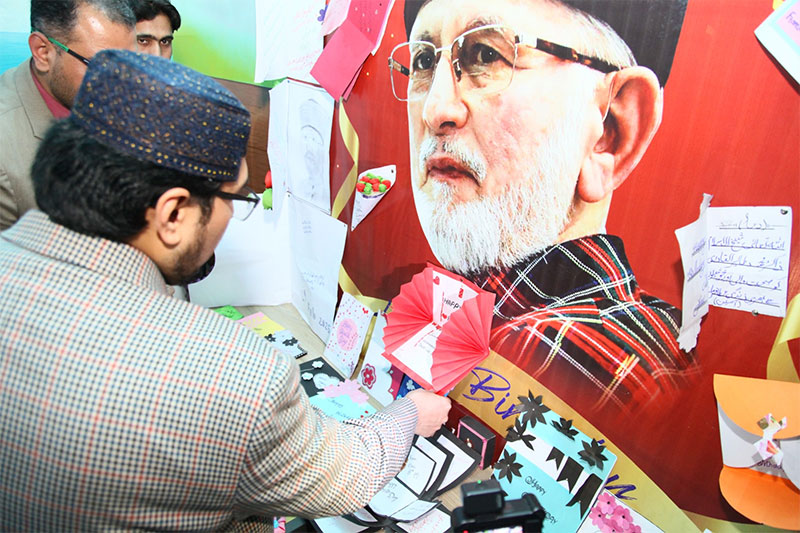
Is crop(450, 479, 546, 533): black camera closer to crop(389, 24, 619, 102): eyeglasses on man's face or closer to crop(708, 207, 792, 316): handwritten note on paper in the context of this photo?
crop(708, 207, 792, 316): handwritten note on paper

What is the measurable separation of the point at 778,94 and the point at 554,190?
1.13ft

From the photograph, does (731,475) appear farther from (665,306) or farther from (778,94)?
(778,94)

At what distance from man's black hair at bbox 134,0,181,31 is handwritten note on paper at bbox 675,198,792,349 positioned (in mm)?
1871

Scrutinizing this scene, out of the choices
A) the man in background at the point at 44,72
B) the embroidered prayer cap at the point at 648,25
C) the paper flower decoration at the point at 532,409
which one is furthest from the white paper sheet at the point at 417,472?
the man in background at the point at 44,72

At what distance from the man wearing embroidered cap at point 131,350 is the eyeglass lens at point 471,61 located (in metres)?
0.49

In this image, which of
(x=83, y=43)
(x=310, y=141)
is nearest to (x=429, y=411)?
(x=310, y=141)

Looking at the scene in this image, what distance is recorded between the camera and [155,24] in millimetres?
1747

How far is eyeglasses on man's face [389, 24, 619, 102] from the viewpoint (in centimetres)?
81

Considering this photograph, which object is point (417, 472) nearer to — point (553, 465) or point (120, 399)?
point (553, 465)

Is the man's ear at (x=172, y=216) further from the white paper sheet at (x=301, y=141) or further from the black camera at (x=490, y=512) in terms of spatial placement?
the white paper sheet at (x=301, y=141)

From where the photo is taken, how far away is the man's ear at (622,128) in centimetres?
71

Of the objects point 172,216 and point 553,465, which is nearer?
point 172,216

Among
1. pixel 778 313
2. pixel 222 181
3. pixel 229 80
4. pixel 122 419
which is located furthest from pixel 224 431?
Answer: pixel 229 80

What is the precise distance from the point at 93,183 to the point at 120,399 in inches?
10.5
